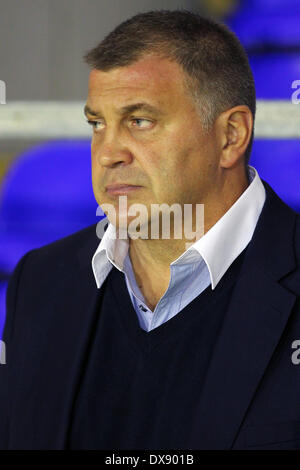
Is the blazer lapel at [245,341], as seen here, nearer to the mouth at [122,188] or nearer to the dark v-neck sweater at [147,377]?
the dark v-neck sweater at [147,377]

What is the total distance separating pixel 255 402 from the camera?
1.17 m

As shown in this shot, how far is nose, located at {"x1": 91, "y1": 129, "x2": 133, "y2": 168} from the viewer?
1.30 meters

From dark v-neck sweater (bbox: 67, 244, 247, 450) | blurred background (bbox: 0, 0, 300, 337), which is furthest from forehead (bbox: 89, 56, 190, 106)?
blurred background (bbox: 0, 0, 300, 337)

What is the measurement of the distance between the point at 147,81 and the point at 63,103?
60 cm

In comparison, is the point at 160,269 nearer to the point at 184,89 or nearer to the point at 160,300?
the point at 160,300

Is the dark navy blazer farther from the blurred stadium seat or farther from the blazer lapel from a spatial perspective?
the blurred stadium seat

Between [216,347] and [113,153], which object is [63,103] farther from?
[216,347]

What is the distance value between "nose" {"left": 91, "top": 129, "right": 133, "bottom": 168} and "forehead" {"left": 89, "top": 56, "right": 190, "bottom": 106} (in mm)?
71

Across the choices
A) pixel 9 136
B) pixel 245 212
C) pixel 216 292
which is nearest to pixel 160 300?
pixel 216 292

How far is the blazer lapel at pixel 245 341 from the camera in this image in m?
1.17

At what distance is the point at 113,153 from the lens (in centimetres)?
131

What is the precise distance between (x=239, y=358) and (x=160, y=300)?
19cm

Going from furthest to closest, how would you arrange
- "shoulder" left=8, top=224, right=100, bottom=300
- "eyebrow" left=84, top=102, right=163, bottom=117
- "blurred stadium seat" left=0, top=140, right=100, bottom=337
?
"blurred stadium seat" left=0, top=140, right=100, bottom=337
"shoulder" left=8, top=224, right=100, bottom=300
"eyebrow" left=84, top=102, right=163, bottom=117

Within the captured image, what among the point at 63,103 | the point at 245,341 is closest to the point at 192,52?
the point at 245,341
